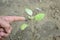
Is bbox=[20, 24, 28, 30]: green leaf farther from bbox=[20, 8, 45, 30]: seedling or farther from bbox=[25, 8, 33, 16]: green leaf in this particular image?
bbox=[25, 8, 33, 16]: green leaf

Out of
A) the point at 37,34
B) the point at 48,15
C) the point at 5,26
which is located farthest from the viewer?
the point at 48,15

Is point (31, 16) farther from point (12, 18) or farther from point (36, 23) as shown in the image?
point (12, 18)

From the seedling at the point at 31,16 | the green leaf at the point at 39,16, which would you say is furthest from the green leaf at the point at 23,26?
the green leaf at the point at 39,16

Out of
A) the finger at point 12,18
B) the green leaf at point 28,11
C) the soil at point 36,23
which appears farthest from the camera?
the green leaf at point 28,11

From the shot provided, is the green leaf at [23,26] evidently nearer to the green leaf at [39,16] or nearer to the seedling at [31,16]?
the seedling at [31,16]

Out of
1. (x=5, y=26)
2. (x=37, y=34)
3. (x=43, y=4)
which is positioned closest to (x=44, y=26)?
(x=37, y=34)

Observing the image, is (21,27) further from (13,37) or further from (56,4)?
(56,4)

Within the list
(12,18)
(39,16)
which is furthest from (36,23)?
(12,18)

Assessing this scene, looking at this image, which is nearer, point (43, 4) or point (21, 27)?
point (21, 27)
